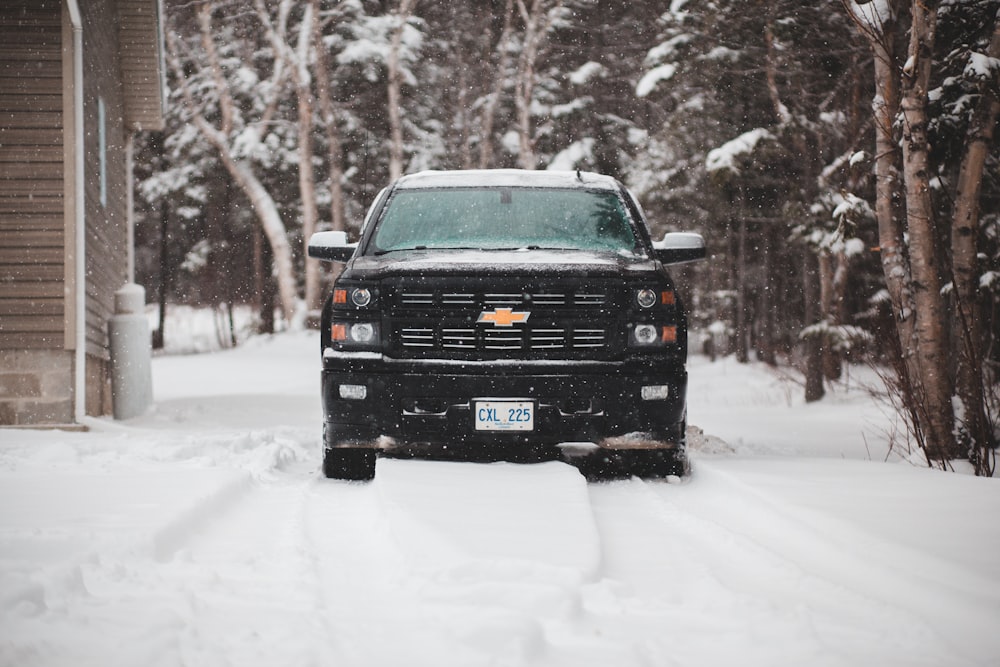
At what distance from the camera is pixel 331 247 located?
22.3ft

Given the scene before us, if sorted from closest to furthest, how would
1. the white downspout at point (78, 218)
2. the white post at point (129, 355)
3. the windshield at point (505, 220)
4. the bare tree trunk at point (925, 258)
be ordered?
the windshield at point (505, 220), the bare tree trunk at point (925, 258), the white downspout at point (78, 218), the white post at point (129, 355)

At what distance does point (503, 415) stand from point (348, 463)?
1.15m

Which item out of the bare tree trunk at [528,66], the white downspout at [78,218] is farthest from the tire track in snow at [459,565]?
the bare tree trunk at [528,66]

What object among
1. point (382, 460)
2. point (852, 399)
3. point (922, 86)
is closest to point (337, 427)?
point (382, 460)

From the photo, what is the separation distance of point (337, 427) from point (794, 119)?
1268cm

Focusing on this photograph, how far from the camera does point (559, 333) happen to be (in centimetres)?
582

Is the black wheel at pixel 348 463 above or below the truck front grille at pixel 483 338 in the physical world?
below

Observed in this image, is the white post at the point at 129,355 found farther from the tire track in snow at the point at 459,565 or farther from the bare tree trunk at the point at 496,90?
the bare tree trunk at the point at 496,90

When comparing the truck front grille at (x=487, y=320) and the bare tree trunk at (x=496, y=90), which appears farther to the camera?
the bare tree trunk at (x=496, y=90)

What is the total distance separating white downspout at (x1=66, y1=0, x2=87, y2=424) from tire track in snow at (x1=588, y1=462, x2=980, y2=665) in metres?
6.89

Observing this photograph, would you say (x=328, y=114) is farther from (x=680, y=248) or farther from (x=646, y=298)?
(x=646, y=298)

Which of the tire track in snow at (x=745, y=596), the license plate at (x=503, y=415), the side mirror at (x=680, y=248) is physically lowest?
the tire track in snow at (x=745, y=596)

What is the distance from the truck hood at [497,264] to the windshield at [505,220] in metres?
0.31

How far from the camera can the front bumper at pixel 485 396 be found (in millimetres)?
5691
